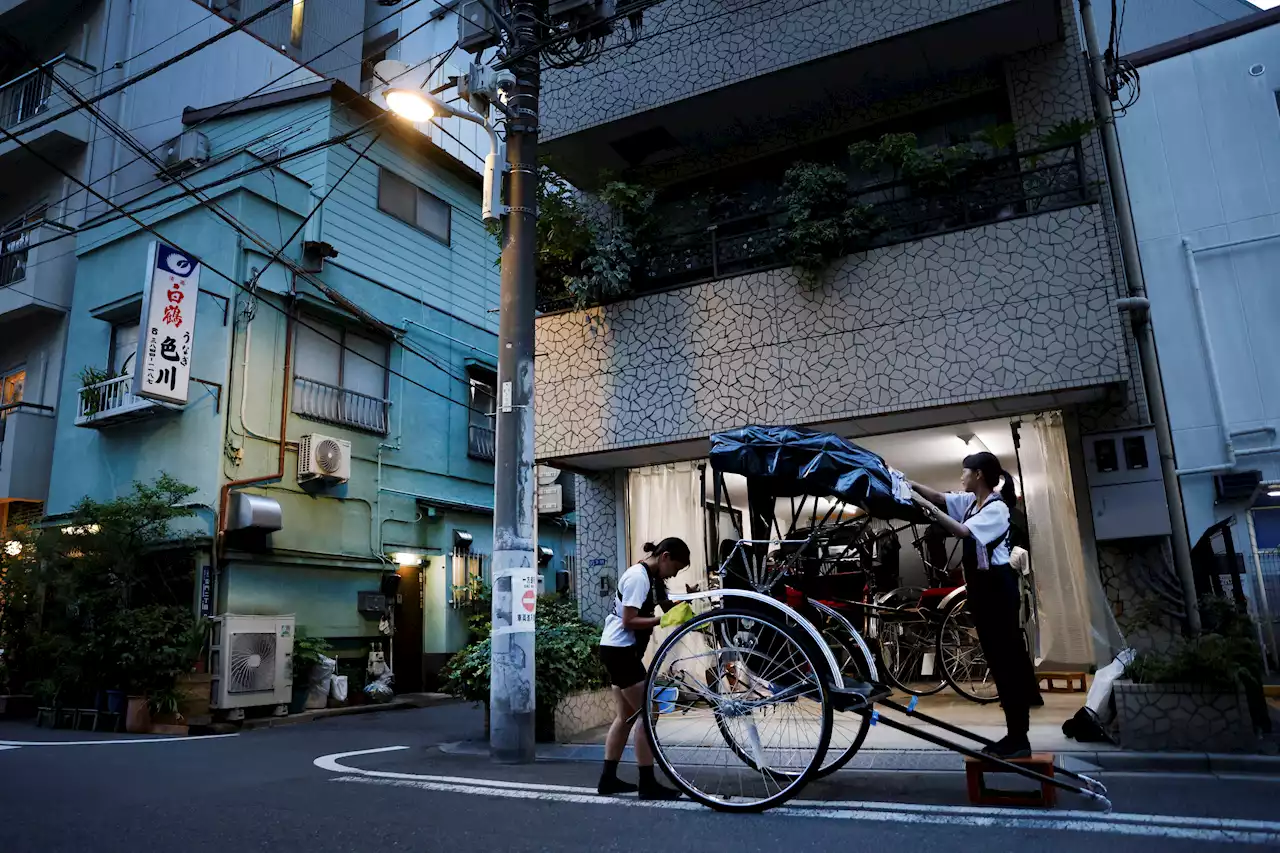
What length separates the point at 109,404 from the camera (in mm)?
15906

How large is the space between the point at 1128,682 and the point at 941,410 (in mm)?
3384

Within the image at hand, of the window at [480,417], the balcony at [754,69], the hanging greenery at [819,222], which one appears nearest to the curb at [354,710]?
the window at [480,417]

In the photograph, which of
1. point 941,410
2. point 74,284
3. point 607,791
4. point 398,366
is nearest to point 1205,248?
point 941,410

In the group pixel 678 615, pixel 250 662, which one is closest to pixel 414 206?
pixel 250 662

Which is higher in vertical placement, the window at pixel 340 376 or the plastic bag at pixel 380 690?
the window at pixel 340 376

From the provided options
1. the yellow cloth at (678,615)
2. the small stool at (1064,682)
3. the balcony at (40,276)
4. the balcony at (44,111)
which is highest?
the balcony at (44,111)

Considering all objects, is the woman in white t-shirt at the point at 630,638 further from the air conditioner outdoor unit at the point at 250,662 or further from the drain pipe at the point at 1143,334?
the air conditioner outdoor unit at the point at 250,662

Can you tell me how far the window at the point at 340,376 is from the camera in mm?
16562

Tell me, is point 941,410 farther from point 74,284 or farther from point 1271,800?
point 74,284

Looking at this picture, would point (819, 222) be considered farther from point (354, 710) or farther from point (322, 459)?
point (354, 710)

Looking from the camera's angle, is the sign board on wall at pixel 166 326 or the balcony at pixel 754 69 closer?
the balcony at pixel 754 69

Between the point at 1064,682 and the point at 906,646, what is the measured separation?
2049mm

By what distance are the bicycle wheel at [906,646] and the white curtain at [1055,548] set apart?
1205 millimetres

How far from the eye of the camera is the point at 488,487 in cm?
2025
